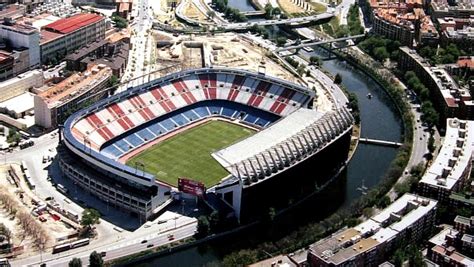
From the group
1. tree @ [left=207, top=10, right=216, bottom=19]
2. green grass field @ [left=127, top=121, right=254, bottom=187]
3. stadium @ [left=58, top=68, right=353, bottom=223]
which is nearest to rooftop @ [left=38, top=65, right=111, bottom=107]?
stadium @ [left=58, top=68, right=353, bottom=223]

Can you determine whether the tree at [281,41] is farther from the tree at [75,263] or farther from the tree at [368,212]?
the tree at [75,263]

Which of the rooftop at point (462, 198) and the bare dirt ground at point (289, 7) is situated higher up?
the rooftop at point (462, 198)

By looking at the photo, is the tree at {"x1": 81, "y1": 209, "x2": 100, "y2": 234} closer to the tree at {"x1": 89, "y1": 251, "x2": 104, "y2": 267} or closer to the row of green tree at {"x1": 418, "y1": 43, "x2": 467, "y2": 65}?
the tree at {"x1": 89, "y1": 251, "x2": 104, "y2": 267}

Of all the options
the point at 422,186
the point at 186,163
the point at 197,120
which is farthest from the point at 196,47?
the point at 422,186

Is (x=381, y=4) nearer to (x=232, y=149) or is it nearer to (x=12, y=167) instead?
(x=232, y=149)

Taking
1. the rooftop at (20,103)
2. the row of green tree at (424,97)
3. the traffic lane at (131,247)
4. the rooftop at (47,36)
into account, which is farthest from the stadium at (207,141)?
the rooftop at (47,36)

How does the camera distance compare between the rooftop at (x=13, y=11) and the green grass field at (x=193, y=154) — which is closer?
the green grass field at (x=193, y=154)

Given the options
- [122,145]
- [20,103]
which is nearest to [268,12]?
[20,103]
